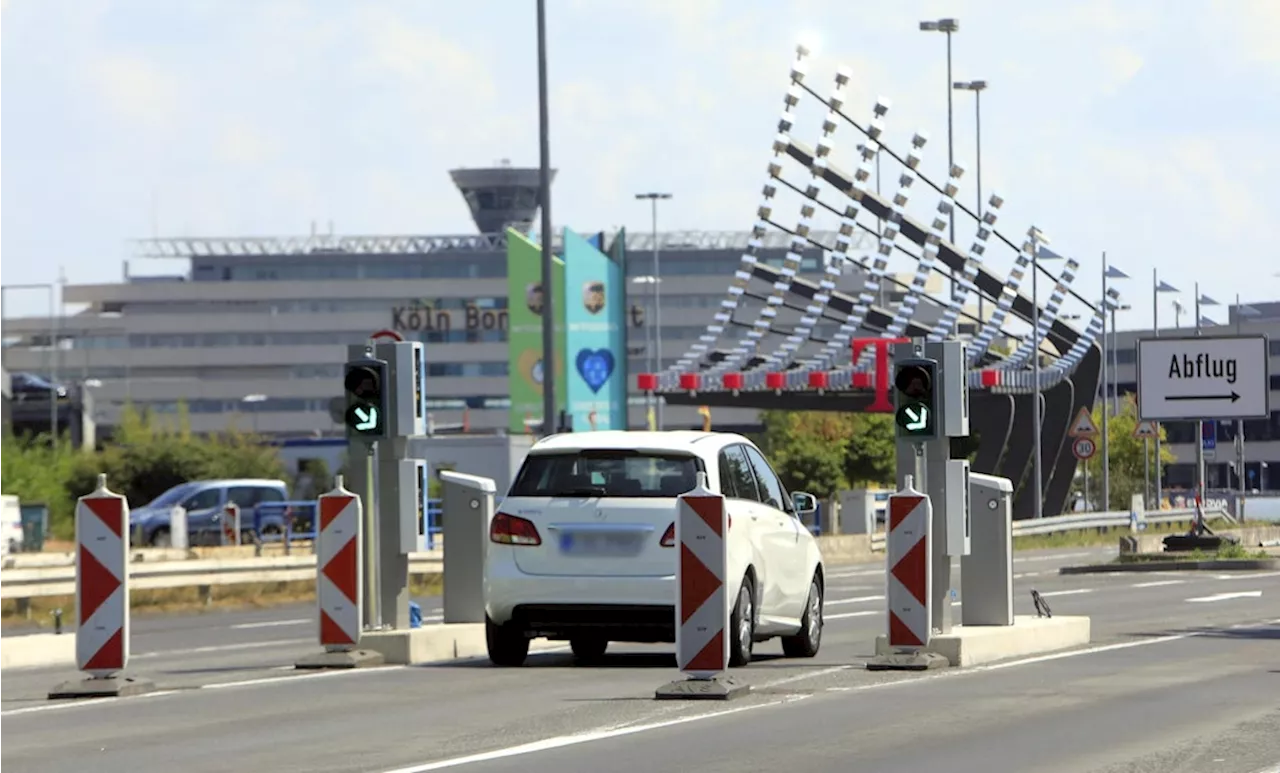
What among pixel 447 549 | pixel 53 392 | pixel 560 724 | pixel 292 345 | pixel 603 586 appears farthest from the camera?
pixel 292 345

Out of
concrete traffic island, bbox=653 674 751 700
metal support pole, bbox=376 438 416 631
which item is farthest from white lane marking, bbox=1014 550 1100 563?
concrete traffic island, bbox=653 674 751 700

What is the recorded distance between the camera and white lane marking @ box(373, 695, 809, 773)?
10844mm

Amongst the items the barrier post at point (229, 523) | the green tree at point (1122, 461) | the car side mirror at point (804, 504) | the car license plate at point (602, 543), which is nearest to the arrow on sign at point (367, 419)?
the car license plate at point (602, 543)

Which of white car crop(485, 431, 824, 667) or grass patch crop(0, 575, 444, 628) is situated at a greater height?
white car crop(485, 431, 824, 667)

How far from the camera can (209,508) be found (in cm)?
5722

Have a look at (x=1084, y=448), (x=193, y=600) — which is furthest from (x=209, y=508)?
(x=193, y=600)

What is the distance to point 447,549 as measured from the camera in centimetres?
1938

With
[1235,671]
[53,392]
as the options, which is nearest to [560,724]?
[1235,671]

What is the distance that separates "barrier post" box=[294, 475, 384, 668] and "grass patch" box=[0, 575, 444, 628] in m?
13.2

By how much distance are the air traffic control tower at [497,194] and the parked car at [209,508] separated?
439 feet

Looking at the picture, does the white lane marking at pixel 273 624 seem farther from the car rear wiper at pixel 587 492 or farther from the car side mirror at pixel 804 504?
the car rear wiper at pixel 587 492

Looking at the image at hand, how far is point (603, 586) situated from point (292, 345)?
167 metres

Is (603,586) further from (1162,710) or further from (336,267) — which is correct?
(336,267)

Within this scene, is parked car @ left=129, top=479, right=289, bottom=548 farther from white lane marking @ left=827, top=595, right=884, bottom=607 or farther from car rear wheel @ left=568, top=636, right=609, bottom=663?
car rear wheel @ left=568, top=636, right=609, bottom=663
